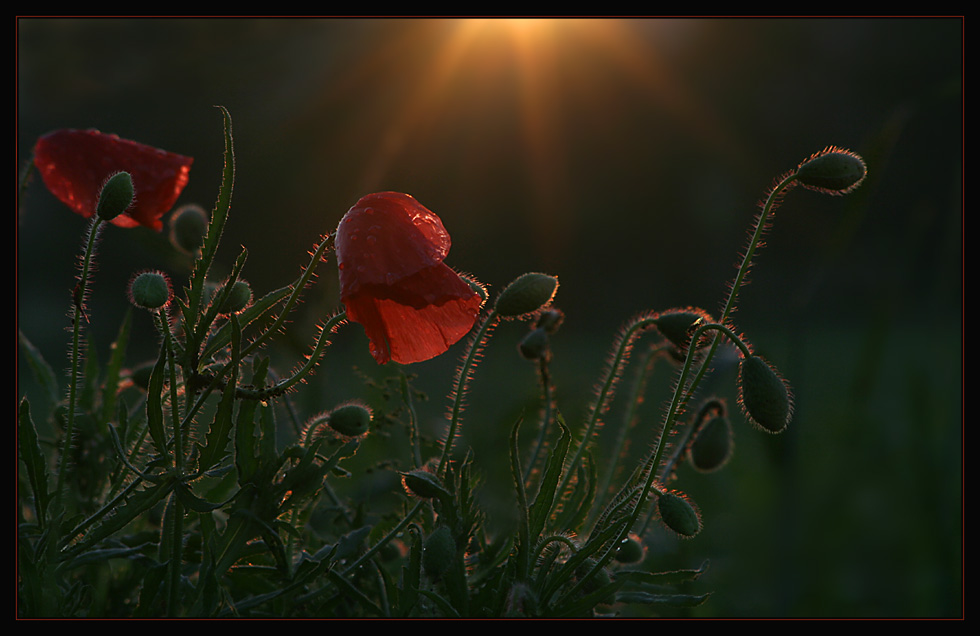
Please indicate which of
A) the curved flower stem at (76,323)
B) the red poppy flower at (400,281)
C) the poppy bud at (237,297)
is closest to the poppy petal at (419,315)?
the red poppy flower at (400,281)

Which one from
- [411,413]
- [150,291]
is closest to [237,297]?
[150,291]

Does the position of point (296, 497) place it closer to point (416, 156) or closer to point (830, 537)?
point (830, 537)

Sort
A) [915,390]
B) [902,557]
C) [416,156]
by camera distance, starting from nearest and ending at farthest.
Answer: [915,390]
[902,557]
[416,156]

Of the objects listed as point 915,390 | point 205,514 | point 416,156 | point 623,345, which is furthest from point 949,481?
point 416,156

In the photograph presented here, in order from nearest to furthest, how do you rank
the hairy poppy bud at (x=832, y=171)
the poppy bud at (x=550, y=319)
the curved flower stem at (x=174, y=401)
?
the curved flower stem at (x=174, y=401), the hairy poppy bud at (x=832, y=171), the poppy bud at (x=550, y=319)

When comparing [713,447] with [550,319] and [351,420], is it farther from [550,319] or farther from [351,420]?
[351,420]

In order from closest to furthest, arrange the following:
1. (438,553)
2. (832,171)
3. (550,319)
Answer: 1. (438,553)
2. (832,171)
3. (550,319)

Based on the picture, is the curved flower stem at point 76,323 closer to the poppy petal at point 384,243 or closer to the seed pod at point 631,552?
the poppy petal at point 384,243
